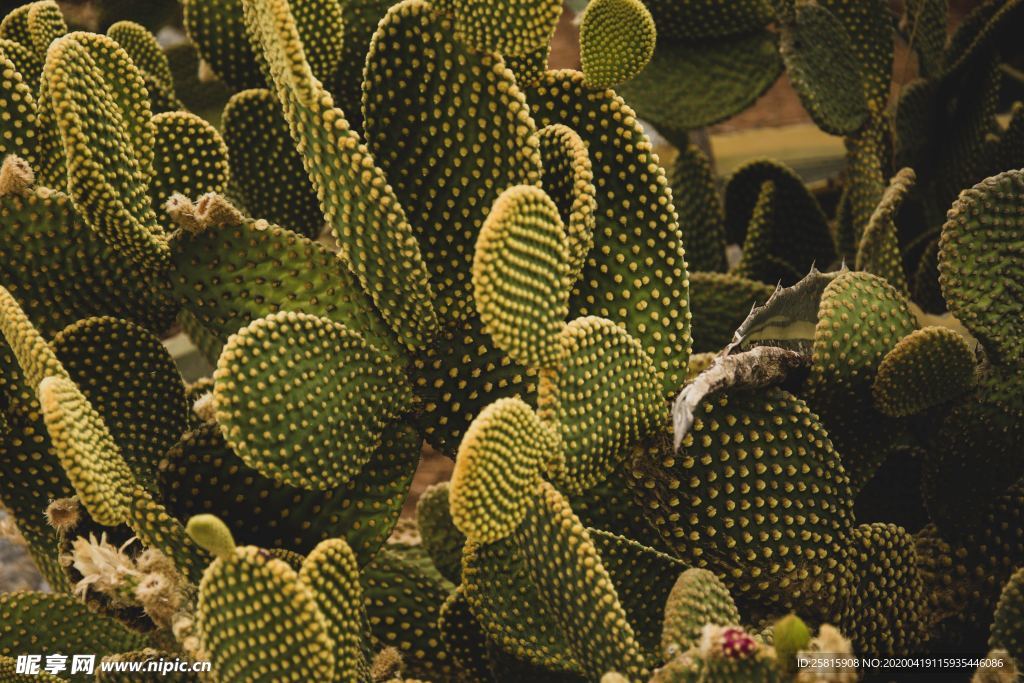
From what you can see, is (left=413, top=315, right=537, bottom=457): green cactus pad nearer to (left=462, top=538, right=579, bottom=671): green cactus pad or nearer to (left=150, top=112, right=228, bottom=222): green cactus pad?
(left=462, top=538, right=579, bottom=671): green cactus pad

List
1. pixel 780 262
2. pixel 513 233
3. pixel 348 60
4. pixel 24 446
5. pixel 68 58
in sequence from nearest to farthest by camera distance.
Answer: pixel 513 233
pixel 68 58
pixel 24 446
pixel 348 60
pixel 780 262

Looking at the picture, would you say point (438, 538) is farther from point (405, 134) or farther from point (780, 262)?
point (780, 262)

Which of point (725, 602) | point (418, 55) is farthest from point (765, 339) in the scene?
point (418, 55)

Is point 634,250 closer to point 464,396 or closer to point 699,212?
point 464,396

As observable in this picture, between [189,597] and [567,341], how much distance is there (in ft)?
1.25

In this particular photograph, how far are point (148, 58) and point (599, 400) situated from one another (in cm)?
80

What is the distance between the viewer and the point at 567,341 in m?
0.85

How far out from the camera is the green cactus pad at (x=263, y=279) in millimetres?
984

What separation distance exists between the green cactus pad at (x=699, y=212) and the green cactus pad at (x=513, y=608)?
0.75 meters

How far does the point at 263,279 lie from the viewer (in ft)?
3.25

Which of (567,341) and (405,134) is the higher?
(405,134)

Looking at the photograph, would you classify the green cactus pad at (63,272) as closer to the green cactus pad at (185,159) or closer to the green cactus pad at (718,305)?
the green cactus pad at (185,159)

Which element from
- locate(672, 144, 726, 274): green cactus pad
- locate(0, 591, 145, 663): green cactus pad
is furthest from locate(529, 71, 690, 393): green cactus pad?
locate(672, 144, 726, 274): green cactus pad

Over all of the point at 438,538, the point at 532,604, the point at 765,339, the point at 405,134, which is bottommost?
the point at 438,538
